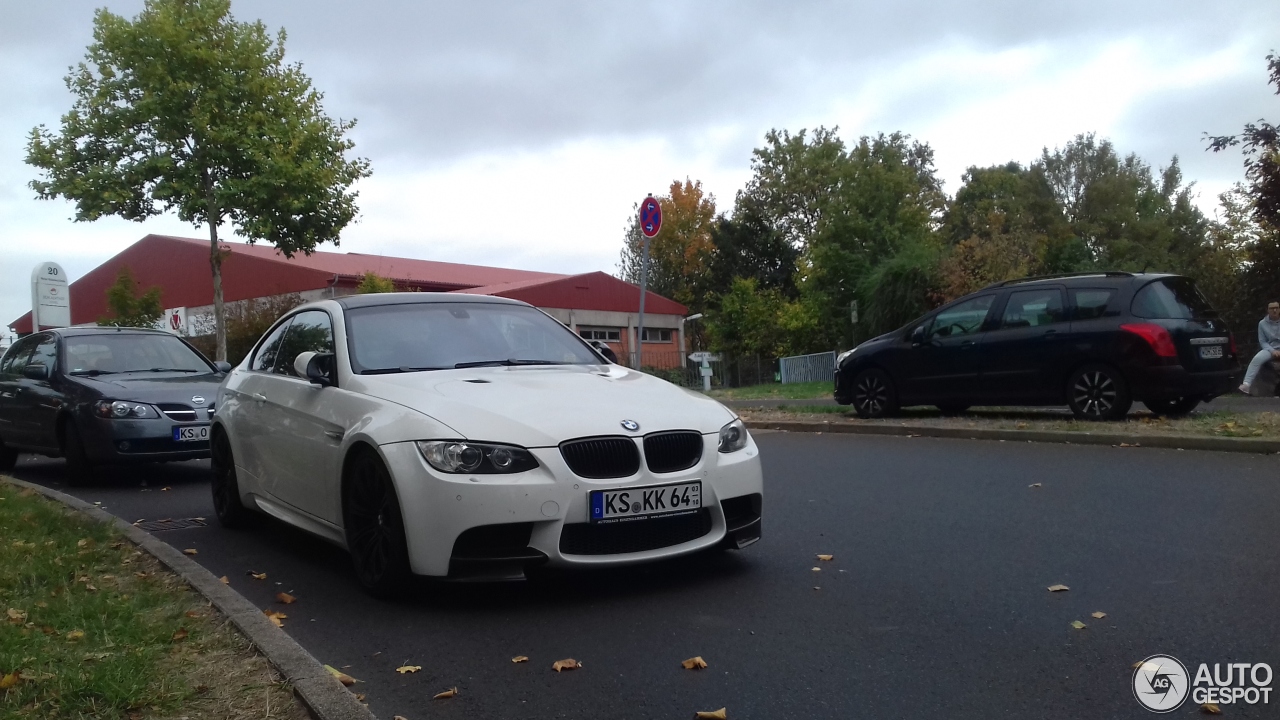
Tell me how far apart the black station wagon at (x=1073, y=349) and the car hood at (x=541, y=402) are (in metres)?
7.35

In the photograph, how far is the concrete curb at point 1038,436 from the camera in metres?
9.52

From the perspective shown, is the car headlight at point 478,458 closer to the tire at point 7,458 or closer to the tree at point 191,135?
the tire at point 7,458

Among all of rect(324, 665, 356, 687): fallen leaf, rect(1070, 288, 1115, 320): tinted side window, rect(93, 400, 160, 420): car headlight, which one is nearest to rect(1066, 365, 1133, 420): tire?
rect(1070, 288, 1115, 320): tinted side window

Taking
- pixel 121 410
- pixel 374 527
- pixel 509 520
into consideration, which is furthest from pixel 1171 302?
pixel 121 410

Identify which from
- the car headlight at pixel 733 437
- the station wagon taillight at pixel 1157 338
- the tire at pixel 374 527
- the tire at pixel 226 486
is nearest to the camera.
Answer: the tire at pixel 374 527

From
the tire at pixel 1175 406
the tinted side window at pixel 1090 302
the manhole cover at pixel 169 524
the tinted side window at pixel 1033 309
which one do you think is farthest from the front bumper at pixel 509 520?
the tire at pixel 1175 406

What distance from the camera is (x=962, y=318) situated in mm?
13195

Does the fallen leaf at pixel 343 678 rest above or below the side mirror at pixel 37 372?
below

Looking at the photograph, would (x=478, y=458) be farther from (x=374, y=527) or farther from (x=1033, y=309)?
(x=1033, y=309)

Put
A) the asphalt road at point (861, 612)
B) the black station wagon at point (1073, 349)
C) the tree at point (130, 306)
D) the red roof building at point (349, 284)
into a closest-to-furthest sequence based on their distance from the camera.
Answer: the asphalt road at point (861, 612) < the black station wagon at point (1073, 349) < the tree at point (130, 306) < the red roof building at point (349, 284)

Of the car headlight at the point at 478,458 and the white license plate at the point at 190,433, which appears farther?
the white license plate at the point at 190,433

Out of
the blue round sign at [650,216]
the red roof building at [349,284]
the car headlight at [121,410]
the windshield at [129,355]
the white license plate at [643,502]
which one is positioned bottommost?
the white license plate at [643,502]

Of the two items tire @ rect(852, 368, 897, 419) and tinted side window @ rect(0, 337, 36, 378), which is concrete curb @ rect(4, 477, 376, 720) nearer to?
tinted side window @ rect(0, 337, 36, 378)

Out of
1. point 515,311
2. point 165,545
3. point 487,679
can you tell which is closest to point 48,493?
point 165,545
